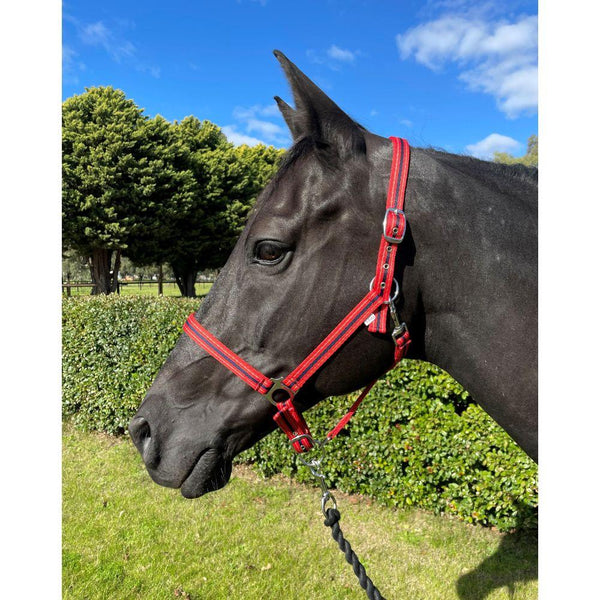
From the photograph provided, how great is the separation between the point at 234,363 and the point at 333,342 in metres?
0.37

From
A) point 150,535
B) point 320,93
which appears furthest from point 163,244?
point 320,93

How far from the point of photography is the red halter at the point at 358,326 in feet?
4.73

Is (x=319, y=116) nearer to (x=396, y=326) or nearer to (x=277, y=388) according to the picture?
(x=396, y=326)

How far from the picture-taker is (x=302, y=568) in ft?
12.8

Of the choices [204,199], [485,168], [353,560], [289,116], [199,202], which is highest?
[204,199]

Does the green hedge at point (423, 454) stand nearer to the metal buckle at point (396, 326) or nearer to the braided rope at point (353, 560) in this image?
the braided rope at point (353, 560)

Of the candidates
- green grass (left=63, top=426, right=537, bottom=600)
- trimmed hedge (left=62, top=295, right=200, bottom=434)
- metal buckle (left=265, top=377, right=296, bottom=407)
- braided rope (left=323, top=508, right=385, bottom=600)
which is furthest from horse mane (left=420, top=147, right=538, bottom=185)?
trimmed hedge (left=62, top=295, right=200, bottom=434)

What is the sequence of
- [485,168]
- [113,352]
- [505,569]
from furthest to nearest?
1. [113,352]
2. [505,569]
3. [485,168]

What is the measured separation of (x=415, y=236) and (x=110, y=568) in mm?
4126

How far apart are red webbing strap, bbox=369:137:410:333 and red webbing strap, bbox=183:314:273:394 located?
0.44 meters

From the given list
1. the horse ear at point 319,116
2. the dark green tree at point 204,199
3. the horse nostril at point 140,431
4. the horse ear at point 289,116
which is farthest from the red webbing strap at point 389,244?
the dark green tree at point 204,199

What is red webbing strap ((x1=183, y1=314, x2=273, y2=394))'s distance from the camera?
60.4 inches

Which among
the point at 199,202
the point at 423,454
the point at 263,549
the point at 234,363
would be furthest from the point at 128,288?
the point at 234,363

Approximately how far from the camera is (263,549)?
13.7 feet
